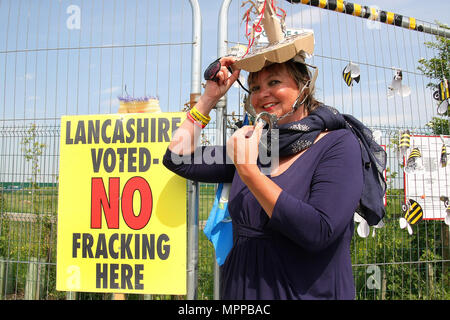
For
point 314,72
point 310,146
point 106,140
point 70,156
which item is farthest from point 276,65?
point 70,156

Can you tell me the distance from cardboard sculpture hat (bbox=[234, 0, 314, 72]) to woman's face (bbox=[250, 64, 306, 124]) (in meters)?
0.05

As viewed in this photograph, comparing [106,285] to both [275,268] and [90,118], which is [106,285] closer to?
[90,118]

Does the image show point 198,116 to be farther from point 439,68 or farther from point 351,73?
point 439,68

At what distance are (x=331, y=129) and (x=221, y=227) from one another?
1010mm

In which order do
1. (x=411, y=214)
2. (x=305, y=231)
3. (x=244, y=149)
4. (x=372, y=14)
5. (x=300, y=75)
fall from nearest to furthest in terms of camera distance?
(x=305, y=231) < (x=244, y=149) < (x=300, y=75) < (x=372, y=14) < (x=411, y=214)

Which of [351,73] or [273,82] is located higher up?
[351,73]

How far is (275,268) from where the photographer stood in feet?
4.04

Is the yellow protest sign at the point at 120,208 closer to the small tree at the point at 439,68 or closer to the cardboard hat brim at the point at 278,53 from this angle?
the cardboard hat brim at the point at 278,53

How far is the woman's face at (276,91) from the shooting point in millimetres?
1362

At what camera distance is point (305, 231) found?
1.08 meters

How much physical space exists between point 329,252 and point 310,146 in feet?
1.39

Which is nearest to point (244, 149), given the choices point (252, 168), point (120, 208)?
point (252, 168)

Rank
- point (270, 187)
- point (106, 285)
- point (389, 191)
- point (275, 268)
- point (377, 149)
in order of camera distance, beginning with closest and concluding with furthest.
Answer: point (270, 187) → point (275, 268) → point (377, 149) → point (106, 285) → point (389, 191)
